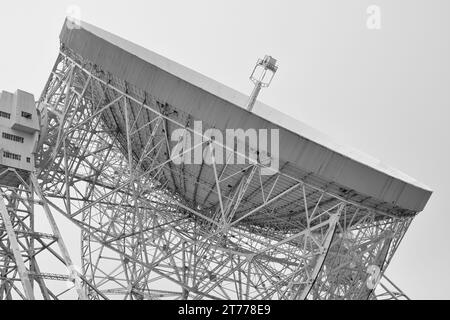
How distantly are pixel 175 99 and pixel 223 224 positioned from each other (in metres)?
5.07

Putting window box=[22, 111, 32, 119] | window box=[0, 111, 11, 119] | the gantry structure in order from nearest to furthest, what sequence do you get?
the gantry structure < window box=[0, 111, 11, 119] < window box=[22, 111, 32, 119]

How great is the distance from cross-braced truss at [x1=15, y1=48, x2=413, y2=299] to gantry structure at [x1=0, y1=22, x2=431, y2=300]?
0.24 ft

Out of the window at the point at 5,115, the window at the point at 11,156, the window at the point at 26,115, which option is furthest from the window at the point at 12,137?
the window at the point at 26,115

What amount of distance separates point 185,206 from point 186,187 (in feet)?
7.10

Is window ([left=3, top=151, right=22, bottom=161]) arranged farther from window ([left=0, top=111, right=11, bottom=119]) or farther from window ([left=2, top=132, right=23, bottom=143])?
window ([left=0, top=111, right=11, bottom=119])

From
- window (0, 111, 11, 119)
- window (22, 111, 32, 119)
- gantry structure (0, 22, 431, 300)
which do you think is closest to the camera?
gantry structure (0, 22, 431, 300)

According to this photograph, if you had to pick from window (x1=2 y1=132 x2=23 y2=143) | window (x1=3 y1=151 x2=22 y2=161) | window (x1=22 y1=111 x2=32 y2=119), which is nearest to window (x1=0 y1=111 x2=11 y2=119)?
window (x1=22 y1=111 x2=32 y2=119)

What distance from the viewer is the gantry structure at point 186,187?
68.6 feet

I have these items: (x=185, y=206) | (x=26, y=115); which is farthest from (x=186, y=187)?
(x=26, y=115)

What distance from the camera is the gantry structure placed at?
823 inches

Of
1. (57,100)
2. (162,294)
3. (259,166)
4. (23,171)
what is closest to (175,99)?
(259,166)

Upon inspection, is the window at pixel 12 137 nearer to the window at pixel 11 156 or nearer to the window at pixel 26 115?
the window at pixel 11 156
